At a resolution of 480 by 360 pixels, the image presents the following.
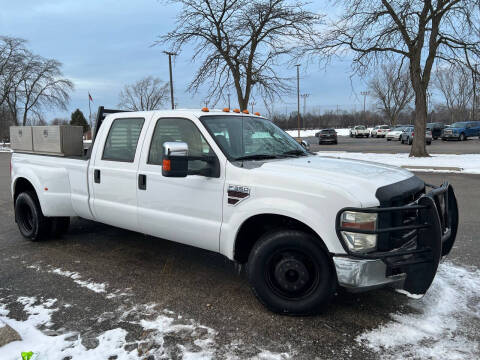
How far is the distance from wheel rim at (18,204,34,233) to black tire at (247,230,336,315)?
384 cm

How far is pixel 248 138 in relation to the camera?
395 cm

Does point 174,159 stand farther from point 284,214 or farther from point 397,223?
point 397,223

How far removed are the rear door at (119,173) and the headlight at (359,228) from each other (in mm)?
2305

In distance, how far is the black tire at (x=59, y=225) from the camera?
212 inches

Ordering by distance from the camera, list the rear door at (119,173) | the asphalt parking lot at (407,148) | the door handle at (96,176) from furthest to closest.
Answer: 1. the asphalt parking lot at (407,148)
2. the door handle at (96,176)
3. the rear door at (119,173)

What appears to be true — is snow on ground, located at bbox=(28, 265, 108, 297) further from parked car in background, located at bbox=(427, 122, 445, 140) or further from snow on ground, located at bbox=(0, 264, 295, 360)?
parked car in background, located at bbox=(427, 122, 445, 140)

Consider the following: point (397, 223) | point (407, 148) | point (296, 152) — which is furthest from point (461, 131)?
point (397, 223)

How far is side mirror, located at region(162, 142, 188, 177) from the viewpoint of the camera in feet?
10.1

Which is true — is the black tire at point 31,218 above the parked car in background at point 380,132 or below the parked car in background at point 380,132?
below

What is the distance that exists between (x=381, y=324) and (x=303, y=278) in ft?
2.38

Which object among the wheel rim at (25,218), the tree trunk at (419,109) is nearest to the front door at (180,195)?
the wheel rim at (25,218)

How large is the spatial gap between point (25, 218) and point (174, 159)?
3697 mm

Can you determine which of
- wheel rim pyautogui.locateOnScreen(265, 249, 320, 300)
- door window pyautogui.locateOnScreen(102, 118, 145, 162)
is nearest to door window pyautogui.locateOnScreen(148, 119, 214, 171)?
door window pyautogui.locateOnScreen(102, 118, 145, 162)

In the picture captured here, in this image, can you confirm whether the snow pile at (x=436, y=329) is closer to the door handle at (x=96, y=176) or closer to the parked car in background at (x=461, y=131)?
the door handle at (x=96, y=176)
